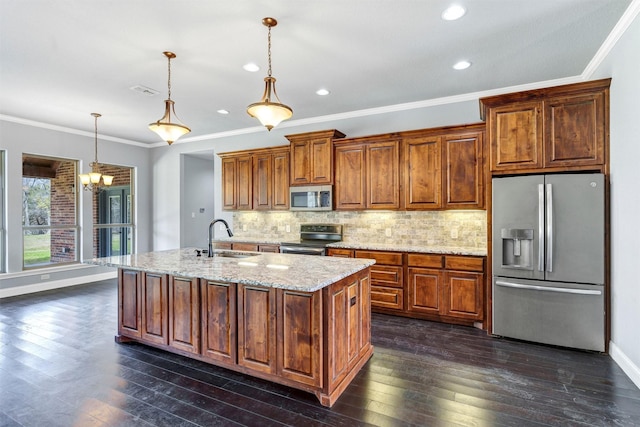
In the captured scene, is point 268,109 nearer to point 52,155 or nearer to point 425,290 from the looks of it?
point 425,290

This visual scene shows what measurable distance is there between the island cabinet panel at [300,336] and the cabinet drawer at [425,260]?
85.3 inches

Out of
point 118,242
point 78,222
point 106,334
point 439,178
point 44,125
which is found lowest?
point 106,334

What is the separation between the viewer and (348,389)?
2.46m

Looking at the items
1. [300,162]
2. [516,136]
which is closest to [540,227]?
[516,136]

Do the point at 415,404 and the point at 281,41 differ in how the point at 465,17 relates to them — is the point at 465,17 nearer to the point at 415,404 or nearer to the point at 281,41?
the point at 281,41

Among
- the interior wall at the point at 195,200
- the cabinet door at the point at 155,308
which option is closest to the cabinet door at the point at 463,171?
the cabinet door at the point at 155,308

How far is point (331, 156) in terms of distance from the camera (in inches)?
193

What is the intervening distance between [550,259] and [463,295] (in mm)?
982

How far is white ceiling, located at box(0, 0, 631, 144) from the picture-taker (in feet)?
8.37

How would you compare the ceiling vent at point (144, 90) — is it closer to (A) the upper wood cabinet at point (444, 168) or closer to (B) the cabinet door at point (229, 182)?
(B) the cabinet door at point (229, 182)

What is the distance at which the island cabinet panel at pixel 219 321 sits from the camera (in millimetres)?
2598

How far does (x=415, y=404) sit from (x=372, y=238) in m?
2.87

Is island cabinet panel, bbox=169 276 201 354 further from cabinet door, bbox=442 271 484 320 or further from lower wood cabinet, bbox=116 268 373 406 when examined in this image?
cabinet door, bbox=442 271 484 320

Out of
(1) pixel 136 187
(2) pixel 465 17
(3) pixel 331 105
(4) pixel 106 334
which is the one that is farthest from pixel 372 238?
(1) pixel 136 187
